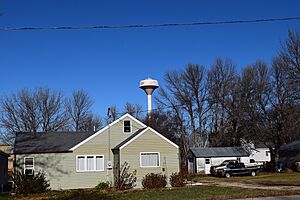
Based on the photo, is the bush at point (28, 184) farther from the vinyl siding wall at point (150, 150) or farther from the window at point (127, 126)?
the window at point (127, 126)

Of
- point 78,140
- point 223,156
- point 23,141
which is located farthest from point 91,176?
point 223,156

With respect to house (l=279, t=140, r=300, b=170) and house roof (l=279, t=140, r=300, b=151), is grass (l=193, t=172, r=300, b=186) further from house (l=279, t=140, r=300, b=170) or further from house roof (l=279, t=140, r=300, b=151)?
house roof (l=279, t=140, r=300, b=151)

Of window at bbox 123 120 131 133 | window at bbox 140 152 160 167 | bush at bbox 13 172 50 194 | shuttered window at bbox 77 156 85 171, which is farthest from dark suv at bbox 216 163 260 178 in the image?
bush at bbox 13 172 50 194

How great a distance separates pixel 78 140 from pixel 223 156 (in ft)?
86.2

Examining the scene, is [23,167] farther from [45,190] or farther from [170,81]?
[170,81]

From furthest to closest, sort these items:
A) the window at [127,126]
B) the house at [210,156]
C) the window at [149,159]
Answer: the house at [210,156], the window at [127,126], the window at [149,159]

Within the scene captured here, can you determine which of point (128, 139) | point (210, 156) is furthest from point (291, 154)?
point (128, 139)

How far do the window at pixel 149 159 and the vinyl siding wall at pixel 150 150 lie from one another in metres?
0.24

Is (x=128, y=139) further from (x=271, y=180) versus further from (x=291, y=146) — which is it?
(x=291, y=146)

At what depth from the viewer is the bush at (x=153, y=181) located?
90.3ft

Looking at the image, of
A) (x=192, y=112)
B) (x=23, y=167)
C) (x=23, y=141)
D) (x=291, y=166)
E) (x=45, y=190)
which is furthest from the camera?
(x=192, y=112)

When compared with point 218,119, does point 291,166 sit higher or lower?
lower

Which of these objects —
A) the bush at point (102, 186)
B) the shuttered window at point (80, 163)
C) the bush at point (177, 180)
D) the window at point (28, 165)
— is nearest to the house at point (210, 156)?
the bush at point (177, 180)

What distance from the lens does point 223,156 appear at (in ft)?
174
